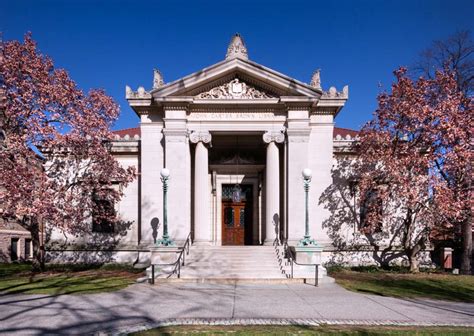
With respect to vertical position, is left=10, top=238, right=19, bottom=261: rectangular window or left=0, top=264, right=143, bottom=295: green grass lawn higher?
left=0, top=264, right=143, bottom=295: green grass lawn

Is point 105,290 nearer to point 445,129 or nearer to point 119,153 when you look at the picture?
point 119,153

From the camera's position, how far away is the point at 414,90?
17.6m

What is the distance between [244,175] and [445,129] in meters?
9.99

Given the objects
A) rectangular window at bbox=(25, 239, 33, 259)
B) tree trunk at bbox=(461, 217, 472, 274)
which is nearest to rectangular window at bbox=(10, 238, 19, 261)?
rectangular window at bbox=(25, 239, 33, 259)

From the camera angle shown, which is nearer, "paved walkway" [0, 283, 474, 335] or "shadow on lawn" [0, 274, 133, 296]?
"paved walkway" [0, 283, 474, 335]

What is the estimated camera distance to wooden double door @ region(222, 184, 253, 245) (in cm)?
2253

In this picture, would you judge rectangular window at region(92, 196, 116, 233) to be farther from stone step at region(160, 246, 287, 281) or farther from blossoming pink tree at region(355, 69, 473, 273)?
blossoming pink tree at region(355, 69, 473, 273)

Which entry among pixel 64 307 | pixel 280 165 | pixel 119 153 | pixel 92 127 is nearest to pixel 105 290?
pixel 64 307

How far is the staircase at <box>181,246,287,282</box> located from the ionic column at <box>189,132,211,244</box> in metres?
0.99

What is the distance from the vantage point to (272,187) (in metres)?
19.5

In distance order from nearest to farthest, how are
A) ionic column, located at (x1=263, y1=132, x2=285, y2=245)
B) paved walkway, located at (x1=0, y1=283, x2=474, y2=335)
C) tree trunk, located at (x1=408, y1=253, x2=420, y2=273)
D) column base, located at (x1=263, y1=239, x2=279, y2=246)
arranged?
paved walkway, located at (x1=0, y1=283, x2=474, y2=335)
tree trunk, located at (x1=408, y1=253, x2=420, y2=273)
column base, located at (x1=263, y1=239, x2=279, y2=246)
ionic column, located at (x1=263, y1=132, x2=285, y2=245)

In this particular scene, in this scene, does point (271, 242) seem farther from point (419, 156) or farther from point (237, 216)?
point (419, 156)

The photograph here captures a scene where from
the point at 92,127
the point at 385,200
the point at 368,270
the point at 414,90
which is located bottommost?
the point at 368,270

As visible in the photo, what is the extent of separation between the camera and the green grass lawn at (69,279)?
1295cm
